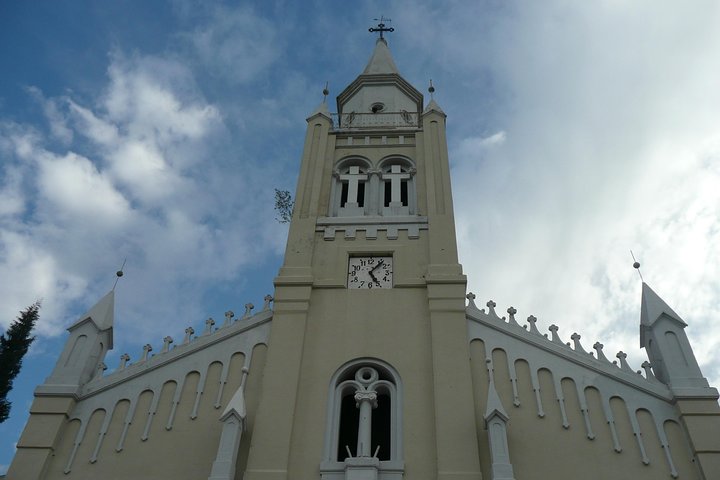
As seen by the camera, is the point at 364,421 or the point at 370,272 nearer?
the point at 364,421

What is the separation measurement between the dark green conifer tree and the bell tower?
320 inches

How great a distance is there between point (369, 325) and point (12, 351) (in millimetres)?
10787

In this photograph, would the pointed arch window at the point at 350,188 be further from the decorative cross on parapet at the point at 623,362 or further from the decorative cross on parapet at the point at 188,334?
the decorative cross on parapet at the point at 623,362

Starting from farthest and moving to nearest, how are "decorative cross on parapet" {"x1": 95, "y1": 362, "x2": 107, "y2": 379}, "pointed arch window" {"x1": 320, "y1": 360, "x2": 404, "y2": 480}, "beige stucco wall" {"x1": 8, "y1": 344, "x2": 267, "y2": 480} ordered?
"decorative cross on parapet" {"x1": 95, "y1": 362, "x2": 107, "y2": 379}, "beige stucco wall" {"x1": 8, "y1": 344, "x2": 267, "y2": 480}, "pointed arch window" {"x1": 320, "y1": 360, "x2": 404, "y2": 480}

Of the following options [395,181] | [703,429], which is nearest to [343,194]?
[395,181]

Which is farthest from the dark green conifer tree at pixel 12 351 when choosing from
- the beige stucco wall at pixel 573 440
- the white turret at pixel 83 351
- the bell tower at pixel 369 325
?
the beige stucco wall at pixel 573 440

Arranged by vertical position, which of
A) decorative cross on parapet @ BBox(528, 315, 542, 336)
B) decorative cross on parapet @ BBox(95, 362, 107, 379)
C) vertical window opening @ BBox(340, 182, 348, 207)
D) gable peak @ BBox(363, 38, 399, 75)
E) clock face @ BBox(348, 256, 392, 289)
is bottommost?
decorative cross on parapet @ BBox(95, 362, 107, 379)

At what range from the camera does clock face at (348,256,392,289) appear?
54.8ft

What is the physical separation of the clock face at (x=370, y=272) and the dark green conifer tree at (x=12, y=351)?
9917 mm

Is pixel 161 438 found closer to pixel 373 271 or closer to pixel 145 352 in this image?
pixel 145 352

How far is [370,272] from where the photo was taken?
55.7 ft

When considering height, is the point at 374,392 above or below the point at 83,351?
below

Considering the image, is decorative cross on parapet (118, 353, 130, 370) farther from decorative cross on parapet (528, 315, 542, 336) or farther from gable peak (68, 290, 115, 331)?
decorative cross on parapet (528, 315, 542, 336)

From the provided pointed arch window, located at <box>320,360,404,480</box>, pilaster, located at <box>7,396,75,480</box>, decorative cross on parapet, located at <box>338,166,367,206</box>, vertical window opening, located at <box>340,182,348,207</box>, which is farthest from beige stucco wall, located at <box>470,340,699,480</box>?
pilaster, located at <box>7,396,75,480</box>
